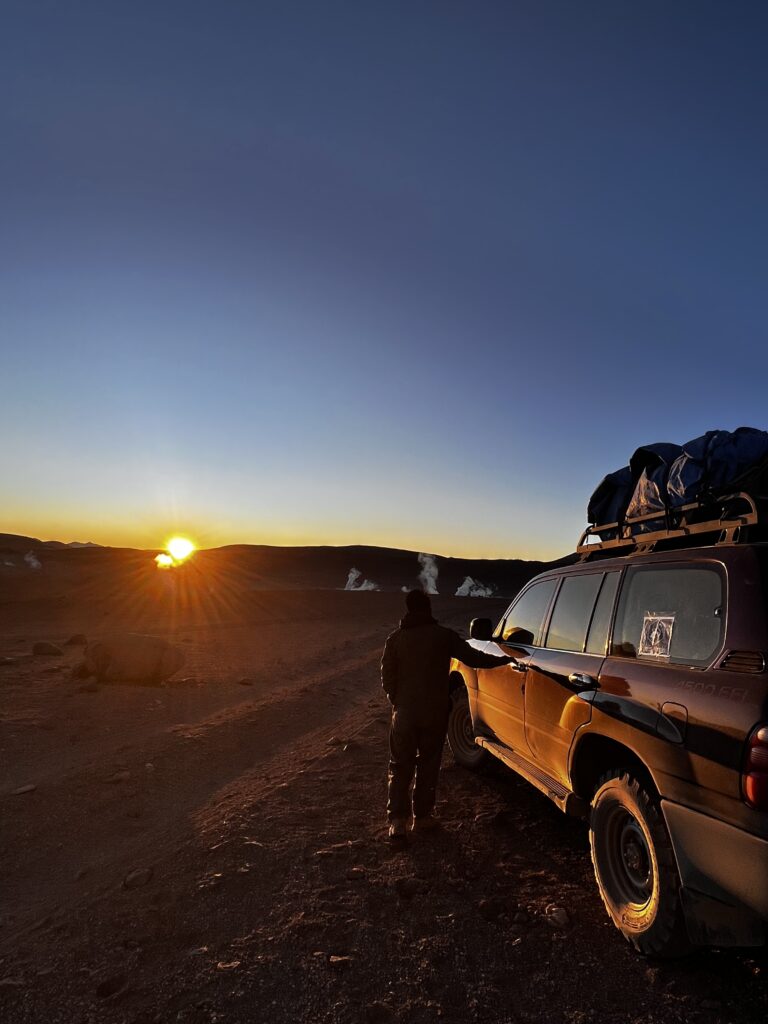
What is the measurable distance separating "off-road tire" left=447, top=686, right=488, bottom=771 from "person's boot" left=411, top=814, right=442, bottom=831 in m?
1.27

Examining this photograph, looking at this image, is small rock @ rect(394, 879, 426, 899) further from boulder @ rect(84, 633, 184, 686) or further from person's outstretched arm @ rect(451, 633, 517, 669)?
boulder @ rect(84, 633, 184, 686)

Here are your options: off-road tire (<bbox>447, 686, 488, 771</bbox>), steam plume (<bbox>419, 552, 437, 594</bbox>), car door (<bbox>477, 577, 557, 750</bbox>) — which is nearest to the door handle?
car door (<bbox>477, 577, 557, 750</bbox>)

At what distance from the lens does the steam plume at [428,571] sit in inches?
2421

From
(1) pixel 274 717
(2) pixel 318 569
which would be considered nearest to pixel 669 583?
(1) pixel 274 717

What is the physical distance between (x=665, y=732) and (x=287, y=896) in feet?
7.71

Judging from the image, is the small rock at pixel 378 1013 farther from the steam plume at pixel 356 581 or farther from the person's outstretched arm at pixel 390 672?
the steam plume at pixel 356 581

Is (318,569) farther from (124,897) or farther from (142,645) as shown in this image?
(124,897)

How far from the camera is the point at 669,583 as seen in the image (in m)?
3.29

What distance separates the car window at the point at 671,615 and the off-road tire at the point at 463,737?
2783 millimetres

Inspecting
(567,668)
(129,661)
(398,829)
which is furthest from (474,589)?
(567,668)

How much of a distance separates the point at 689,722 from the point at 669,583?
825mm

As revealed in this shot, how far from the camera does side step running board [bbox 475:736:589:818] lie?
364 centimetres

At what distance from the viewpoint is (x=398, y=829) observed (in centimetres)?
440

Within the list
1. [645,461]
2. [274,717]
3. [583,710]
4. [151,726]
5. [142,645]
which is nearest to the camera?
[583,710]
